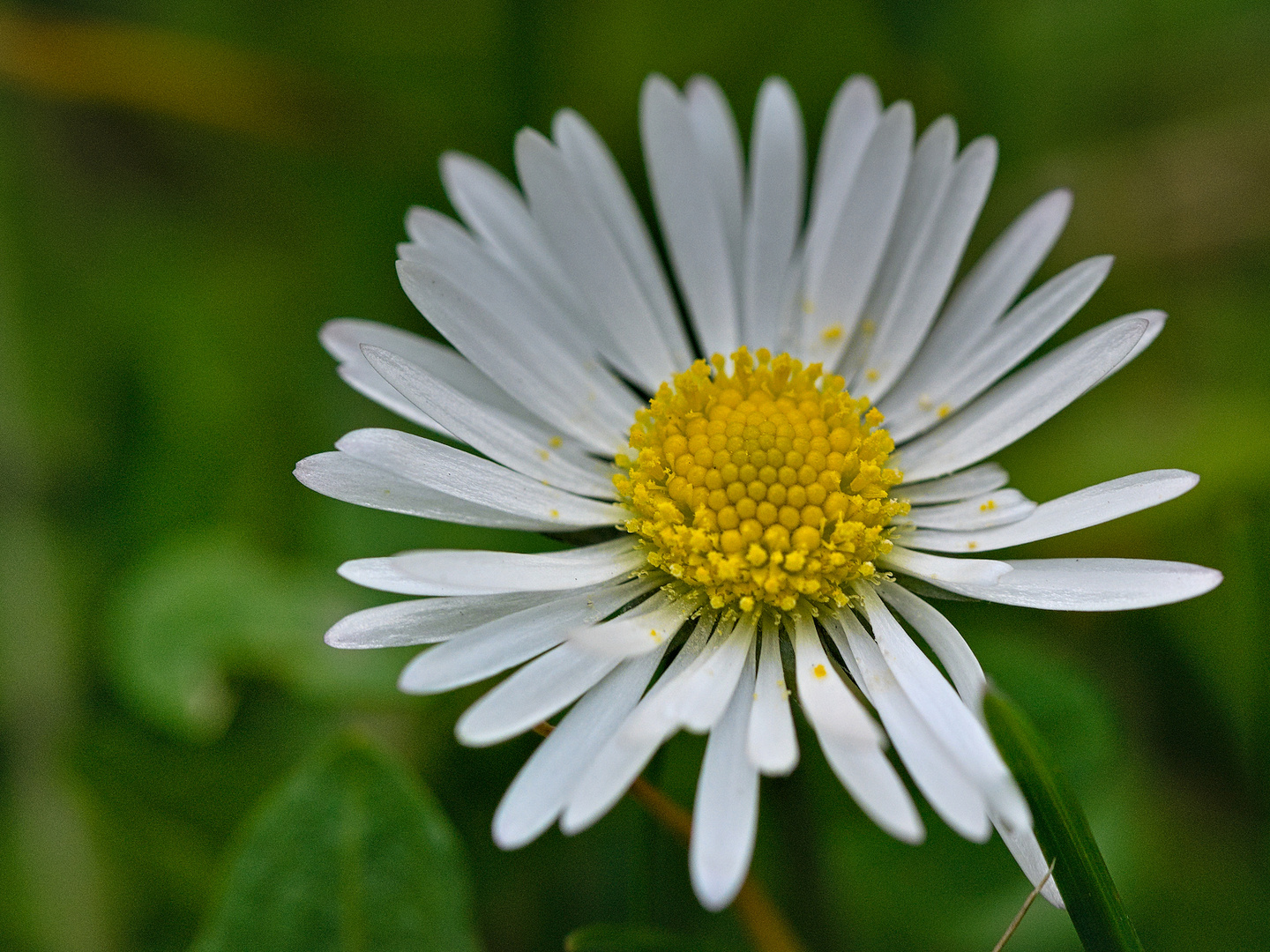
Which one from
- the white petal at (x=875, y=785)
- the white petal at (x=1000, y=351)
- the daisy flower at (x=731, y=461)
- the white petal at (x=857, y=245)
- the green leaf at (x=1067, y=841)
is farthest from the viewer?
the white petal at (x=857, y=245)

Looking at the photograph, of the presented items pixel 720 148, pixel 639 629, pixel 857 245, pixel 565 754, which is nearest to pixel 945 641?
pixel 639 629

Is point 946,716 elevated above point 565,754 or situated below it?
below

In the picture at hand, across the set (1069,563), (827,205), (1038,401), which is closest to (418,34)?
(827,205)

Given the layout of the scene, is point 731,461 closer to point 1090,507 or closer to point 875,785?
point 1090,507

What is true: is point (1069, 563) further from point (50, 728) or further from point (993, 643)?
point (50, 728)

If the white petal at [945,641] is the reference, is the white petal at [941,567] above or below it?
above

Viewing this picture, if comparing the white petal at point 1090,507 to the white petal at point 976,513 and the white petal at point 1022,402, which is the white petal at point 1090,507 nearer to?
the white petal at point 976,513

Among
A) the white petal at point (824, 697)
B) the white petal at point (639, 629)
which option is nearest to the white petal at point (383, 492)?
the white petal at point (639, 629)
